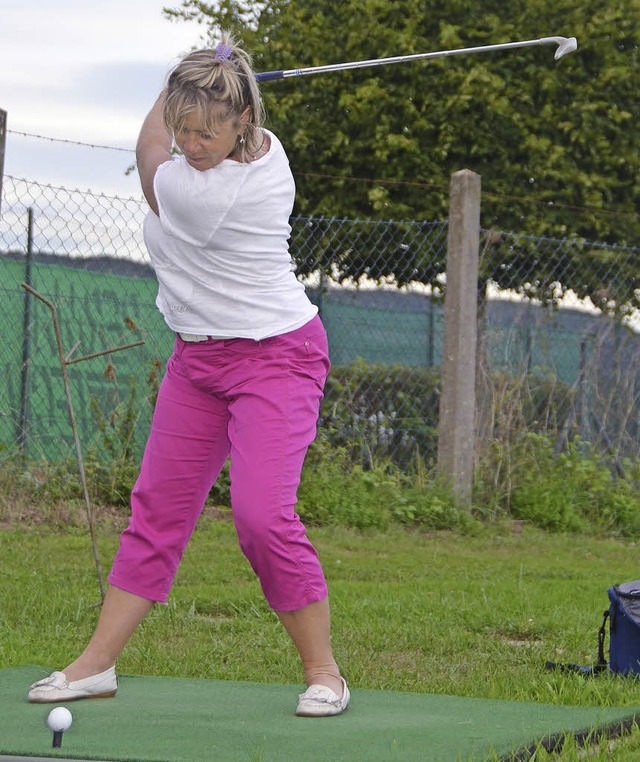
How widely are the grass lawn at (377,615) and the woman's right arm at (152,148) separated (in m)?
1.66

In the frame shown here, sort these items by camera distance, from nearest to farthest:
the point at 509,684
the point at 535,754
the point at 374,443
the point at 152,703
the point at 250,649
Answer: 1. the point at 535,754
2. the point at 152,703
3. the point at 509,684
4. the point at 250,649
5. the point at 374,443

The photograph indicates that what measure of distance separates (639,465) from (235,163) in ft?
21.3

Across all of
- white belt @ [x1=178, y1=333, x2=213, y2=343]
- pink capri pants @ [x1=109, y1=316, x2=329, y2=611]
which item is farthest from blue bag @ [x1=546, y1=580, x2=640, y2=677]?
white belt @ [x1=178, y1=333, x2=213, y2=343]

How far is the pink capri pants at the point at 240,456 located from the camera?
3.19 m

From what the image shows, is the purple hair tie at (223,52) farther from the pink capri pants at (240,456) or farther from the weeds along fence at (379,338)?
the weeds along fence at (379,338)

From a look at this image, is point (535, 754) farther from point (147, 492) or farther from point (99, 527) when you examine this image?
point (99, 527)

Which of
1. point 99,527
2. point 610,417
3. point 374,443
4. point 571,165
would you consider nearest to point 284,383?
point 99,527

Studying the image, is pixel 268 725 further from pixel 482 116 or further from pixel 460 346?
pixel 482 116

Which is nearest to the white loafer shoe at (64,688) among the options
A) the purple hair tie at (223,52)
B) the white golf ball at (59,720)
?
the white golf ball at (59,720)

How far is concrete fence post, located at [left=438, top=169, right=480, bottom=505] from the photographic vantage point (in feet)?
26.6

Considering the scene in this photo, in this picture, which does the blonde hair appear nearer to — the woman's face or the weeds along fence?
the woman's face

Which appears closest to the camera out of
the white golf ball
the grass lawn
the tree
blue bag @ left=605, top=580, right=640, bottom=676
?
the white golf ball

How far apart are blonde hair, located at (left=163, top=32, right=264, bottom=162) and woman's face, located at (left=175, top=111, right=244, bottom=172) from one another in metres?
0.01

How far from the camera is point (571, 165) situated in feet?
34.8
